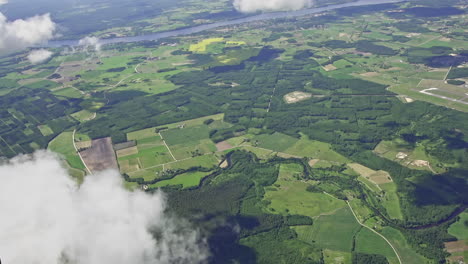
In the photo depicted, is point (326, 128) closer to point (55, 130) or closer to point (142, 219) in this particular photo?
point (142, 219)

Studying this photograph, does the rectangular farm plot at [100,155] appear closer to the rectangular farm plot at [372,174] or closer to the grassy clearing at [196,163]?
the grassy clearing at [196,163]

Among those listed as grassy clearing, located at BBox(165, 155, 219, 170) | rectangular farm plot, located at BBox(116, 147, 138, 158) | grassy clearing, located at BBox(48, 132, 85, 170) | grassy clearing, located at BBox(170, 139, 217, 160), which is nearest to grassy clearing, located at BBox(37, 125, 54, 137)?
grassy clearing, located at BBox(48, 132, 85, 170)

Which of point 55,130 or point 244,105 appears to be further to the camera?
point 244,105

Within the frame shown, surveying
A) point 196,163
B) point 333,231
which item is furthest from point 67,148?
point 333,231

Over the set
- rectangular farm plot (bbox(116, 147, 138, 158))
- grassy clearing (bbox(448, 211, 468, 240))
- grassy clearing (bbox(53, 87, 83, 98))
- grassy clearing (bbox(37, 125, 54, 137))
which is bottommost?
grassy clearing (bbox(448, 211, 468, 240))

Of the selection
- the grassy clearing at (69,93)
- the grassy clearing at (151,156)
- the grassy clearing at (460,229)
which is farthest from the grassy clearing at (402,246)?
the grassy clearing at (69,93)

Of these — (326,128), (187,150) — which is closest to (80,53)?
(187,150)

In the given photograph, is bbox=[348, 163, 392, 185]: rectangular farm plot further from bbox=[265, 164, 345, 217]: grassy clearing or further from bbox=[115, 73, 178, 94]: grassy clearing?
bbox=[115, 73, 178, 94]: grassy clearing
